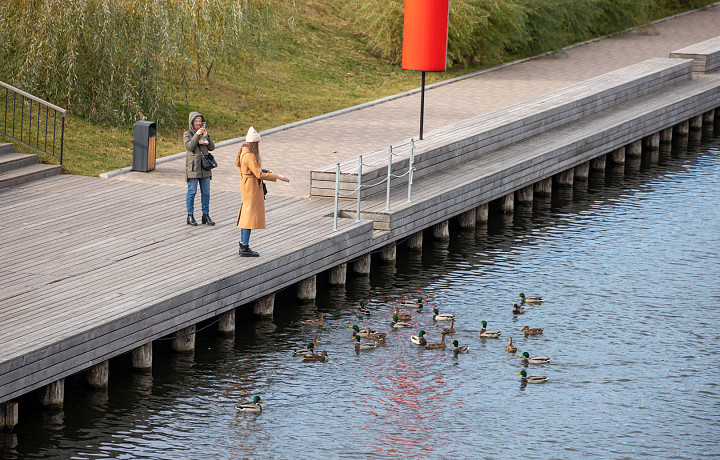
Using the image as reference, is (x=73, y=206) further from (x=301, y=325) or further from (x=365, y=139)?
(x=365, y=139)

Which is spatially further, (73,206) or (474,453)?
(73,206)

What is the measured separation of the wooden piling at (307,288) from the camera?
751 inches

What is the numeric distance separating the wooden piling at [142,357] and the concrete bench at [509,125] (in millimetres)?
6535

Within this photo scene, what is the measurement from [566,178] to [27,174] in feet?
42.7

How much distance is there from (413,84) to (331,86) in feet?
9.10

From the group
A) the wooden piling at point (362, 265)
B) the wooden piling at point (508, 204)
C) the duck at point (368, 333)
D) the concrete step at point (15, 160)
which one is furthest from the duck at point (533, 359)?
the concrete step at point (15, 160)

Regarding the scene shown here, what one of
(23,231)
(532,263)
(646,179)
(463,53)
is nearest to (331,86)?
(463,53)

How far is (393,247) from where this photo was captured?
21.5 m

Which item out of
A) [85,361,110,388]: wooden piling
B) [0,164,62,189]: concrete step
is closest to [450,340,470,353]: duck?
→ [85,361,110,388]: wooden piling

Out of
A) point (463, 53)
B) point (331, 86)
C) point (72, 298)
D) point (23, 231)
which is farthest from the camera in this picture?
point (463, 53)

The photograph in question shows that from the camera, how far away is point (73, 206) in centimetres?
2091

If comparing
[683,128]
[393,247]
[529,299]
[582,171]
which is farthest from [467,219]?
[683,128]

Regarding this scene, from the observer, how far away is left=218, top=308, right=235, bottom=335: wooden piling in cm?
1736

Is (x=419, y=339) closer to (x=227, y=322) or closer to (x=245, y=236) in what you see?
(x=227, y=322)
